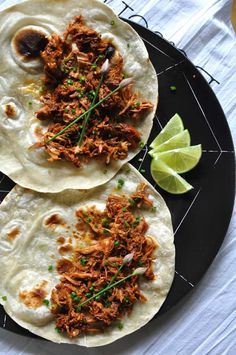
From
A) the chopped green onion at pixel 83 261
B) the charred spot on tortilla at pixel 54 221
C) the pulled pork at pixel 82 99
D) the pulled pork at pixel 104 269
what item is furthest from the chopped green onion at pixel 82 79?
the chopped green onion at pixel 83 261

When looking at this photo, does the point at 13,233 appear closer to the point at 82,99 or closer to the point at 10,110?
the point at 10,110

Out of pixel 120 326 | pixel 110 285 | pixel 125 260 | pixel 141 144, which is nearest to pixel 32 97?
pixel 141 144

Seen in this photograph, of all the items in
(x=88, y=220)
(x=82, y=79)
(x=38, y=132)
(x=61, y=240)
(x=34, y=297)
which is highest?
(x=82, y=79)

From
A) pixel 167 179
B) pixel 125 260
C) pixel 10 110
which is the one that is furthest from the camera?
pixel 167 179

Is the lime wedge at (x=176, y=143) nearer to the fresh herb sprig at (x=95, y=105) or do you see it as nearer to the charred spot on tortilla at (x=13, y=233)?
the fresh herb sprig at (x=95, y=105)

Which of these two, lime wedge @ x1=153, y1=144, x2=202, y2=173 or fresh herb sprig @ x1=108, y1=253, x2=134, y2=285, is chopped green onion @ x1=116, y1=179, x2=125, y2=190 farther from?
fresh herb sprig @ x1=108, y1=253, x2=134, y2=285
